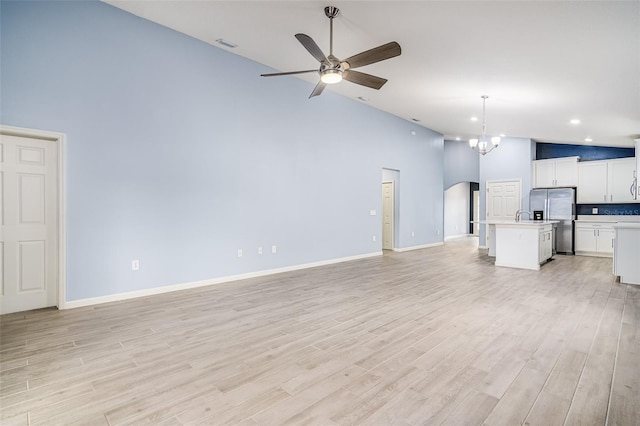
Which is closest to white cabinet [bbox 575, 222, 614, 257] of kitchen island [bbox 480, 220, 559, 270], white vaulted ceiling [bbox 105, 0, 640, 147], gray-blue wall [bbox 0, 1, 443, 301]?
kitchen island [bbox 480, 220, 559, 270]

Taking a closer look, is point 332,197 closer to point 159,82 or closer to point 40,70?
point 159,82

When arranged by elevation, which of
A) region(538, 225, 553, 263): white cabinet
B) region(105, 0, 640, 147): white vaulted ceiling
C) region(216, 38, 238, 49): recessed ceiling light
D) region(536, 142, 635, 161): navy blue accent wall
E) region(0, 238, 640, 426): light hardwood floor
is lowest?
region(0, 238, 640, 426): light hardwood floor

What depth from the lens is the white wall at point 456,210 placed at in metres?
13.5

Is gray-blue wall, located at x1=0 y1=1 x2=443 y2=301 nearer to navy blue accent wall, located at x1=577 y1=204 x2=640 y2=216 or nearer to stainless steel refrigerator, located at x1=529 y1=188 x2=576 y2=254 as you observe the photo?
stainless steel refrigerator, located at x1=529 y1=188 x2=576 y2=254

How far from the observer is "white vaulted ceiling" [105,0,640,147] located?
11.1 ft

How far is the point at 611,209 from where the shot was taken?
829 cm

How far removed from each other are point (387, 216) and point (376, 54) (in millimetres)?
6159

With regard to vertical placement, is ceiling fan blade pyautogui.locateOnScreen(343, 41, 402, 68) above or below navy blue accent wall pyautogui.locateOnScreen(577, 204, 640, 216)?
above

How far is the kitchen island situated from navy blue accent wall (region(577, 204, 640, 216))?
3041 mm

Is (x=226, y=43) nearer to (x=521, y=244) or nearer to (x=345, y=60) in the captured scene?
(x=345, y=60)

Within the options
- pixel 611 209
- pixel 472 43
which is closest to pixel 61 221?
pixel 472 43

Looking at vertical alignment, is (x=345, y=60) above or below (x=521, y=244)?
above

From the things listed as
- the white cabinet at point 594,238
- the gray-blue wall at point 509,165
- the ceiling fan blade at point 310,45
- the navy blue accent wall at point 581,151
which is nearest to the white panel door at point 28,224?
the ceiling fan blade at point 310,45

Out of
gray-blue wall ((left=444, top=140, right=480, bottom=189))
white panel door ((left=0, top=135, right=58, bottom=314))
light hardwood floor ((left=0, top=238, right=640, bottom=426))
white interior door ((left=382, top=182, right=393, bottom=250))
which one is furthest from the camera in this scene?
gray-blue wall ((left=444, top=140, right=480, bottom=189))
